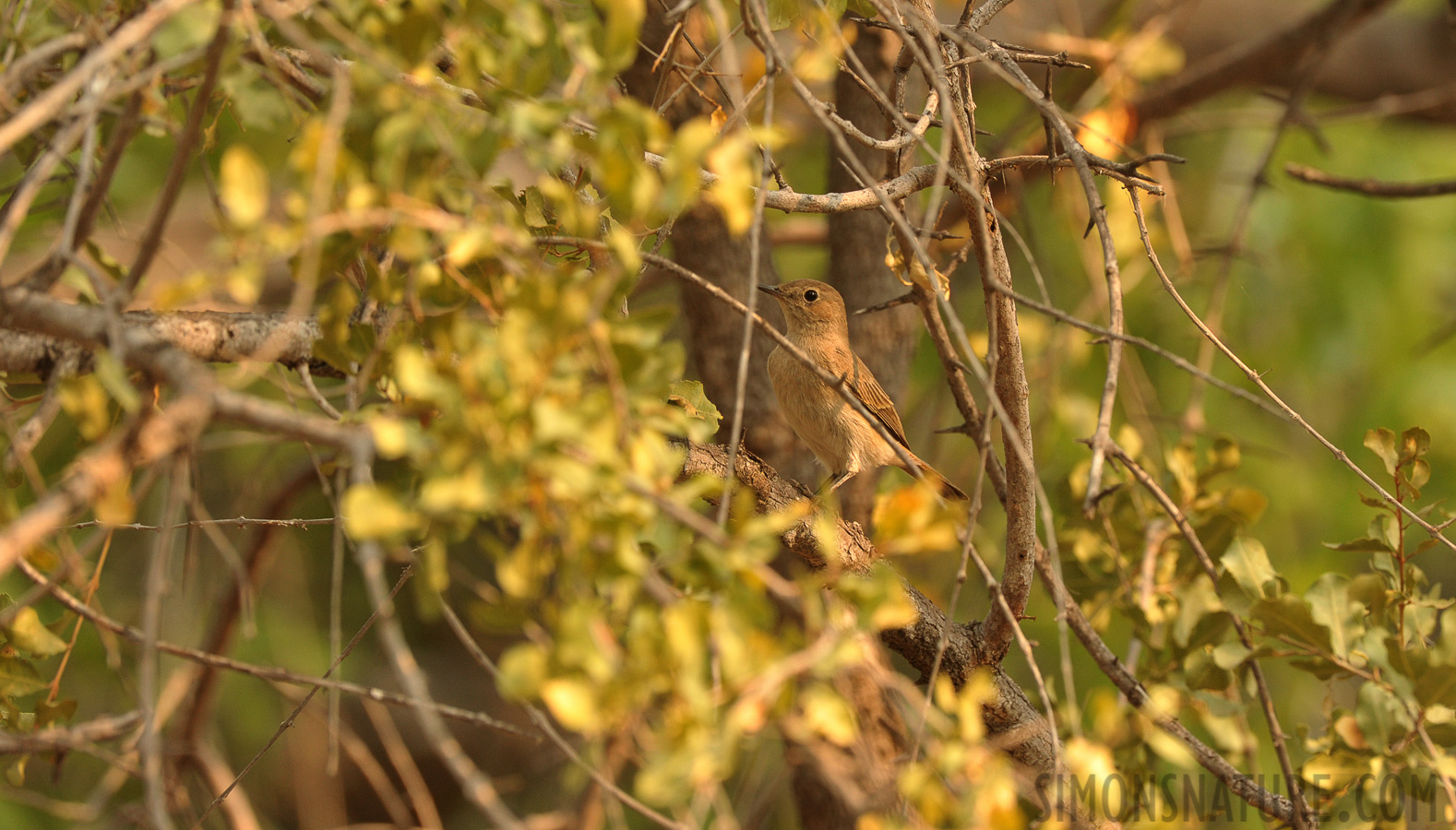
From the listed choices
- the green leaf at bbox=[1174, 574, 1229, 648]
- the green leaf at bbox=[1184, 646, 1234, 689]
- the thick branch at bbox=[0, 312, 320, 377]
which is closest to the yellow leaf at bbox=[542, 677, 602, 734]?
the thick branch at bbox=[0, 312, 320, 377]

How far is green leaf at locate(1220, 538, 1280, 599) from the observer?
2707mm

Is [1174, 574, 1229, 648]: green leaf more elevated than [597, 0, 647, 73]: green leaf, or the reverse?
[597, 0, 647, 73]: green leaf

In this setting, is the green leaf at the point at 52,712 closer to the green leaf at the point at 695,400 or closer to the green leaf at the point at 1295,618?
the green leaf at the point at 695,400

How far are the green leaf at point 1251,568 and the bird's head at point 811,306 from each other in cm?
226

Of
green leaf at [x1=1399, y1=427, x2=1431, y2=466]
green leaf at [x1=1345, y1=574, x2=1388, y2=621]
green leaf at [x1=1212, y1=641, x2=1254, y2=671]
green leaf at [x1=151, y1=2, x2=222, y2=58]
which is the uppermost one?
green leaf at [x1=151, y1=2, x2=222, y2=58]

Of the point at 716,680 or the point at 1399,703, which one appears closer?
the point at 716,680

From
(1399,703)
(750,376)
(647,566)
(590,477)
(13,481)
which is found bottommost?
(750,376)

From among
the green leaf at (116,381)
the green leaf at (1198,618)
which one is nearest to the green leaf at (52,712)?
the green leaf at (116,381)

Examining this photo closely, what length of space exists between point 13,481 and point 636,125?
1494mm

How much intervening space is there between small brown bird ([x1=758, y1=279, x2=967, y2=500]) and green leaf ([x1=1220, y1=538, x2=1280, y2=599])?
158cm

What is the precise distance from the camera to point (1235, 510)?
3146 mm

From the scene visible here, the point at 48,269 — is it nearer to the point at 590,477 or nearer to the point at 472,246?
the point at 472,246

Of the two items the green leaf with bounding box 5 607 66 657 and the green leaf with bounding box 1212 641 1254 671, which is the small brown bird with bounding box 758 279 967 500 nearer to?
the green leaf with bounding box 1212 641 1254 671


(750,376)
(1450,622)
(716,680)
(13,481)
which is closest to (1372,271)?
(750,376)
